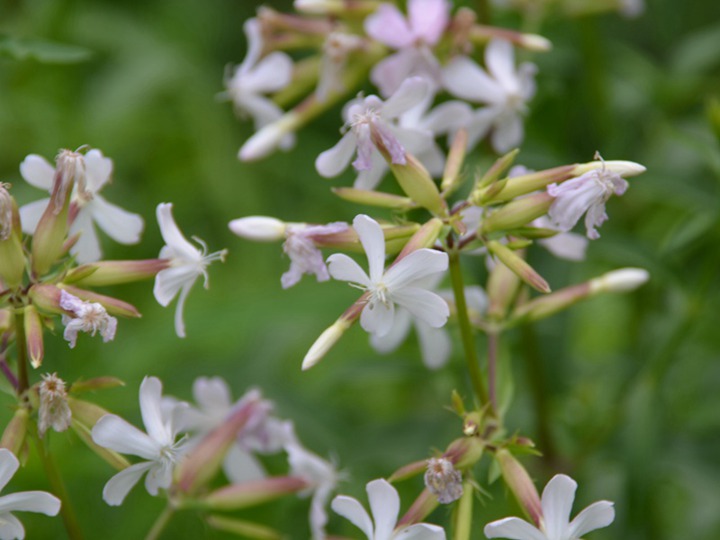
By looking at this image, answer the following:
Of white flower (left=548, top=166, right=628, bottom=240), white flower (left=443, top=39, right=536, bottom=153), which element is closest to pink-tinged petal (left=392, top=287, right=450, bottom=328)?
white flower (left=548, top=166, right=628, bottom=240)

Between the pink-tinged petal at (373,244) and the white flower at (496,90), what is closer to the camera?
the pink-tinged petal at (373,244)

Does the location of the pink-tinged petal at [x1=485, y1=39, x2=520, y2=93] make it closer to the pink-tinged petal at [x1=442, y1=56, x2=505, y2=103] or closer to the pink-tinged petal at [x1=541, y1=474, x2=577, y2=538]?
the pink-tinged petal at [x1=442, y1=56, x2=505, y2=103]

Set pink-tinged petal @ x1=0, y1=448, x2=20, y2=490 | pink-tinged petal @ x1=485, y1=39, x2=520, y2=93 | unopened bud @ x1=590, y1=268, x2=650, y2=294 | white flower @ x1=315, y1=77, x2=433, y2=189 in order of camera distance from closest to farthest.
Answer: pink-tinged petal @ x1=0, y1=448, x2=20, y2=490 → white flower @ x1=315, y1=77, x2=433, y2=189 → unopened bud @ x1=590, y1=268, x2=650, y2=294 → pink-tinged petal @ x1=485, y1=39, x2=520, y2=93

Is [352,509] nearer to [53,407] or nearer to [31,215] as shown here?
[53,407]

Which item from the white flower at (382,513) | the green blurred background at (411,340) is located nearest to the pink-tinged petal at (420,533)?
the white flower at (382,513)

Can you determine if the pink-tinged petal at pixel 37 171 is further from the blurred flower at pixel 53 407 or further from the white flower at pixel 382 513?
the white flower at pixel 382 513

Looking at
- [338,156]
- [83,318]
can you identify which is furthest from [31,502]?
[338,156]
